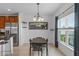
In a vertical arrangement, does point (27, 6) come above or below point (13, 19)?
above

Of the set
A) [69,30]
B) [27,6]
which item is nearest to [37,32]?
[27,6]

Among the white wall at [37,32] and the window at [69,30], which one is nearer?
the window at [69,30]

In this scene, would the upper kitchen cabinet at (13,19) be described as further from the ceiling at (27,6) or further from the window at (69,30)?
the window at (69,30)

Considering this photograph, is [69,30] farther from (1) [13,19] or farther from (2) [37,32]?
(1) [13,19]

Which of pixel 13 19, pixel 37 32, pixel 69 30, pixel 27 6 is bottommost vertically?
pixel 37 32

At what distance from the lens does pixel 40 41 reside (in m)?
5.36

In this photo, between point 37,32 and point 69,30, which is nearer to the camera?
point 69,30

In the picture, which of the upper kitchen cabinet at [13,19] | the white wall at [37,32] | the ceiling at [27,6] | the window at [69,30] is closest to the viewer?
the window at [69,30]

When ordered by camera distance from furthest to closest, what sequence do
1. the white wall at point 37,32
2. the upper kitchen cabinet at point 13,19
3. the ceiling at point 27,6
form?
the white wall at point 37,32
the upper kitchen cabinet at point 13,19
the ceiling at point 27,6

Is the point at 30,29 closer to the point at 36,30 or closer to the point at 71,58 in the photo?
the point at 36,30

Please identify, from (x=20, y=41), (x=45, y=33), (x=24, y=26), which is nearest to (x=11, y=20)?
(x=24, y=26)

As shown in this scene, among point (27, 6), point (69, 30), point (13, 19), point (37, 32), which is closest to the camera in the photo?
point (69, 30)

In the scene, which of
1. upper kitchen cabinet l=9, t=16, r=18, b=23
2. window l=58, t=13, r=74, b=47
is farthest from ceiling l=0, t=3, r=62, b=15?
upper kitchen cabinet l=9, t=16, r=18, b=23

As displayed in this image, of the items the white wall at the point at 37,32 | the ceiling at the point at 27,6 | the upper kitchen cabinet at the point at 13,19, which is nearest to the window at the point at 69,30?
the ceiling at the point at 27,6
